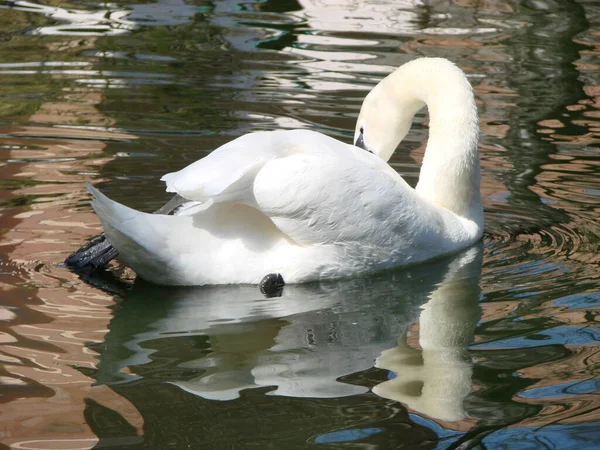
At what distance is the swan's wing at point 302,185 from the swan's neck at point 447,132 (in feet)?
2.14

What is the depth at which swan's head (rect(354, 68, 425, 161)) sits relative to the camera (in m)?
6.00

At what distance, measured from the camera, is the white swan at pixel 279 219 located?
4793mm

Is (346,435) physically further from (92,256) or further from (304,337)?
(92,256)

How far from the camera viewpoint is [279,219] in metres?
4.92

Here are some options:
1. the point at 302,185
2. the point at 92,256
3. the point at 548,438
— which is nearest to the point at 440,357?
the point at 548,438

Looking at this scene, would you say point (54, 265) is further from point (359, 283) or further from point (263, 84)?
point (263, 84)

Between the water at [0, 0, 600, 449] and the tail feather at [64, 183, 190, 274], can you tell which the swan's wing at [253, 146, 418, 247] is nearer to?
the water at [0, 0, 600, 449]

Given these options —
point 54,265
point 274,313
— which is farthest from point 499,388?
point 54,265

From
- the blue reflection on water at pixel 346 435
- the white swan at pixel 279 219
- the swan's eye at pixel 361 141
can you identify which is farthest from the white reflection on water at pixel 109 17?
the blue reflection on water at pixel 346 435

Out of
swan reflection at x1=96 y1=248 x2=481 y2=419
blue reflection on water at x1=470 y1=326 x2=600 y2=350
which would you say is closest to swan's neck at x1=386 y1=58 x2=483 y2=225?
swan reflection at x1=96 y1=248 x2=481 y2=419

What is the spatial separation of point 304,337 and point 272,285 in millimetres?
673

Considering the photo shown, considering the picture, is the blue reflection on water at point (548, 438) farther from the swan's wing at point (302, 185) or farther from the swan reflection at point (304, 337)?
the swan's wing at point (302, 185)

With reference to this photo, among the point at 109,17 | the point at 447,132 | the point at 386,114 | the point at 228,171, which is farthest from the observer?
the point at 109,17

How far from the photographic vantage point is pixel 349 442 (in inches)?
135
